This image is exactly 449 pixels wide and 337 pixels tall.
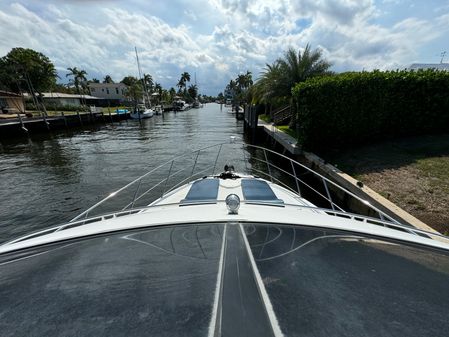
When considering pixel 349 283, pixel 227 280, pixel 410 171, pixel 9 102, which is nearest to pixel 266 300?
pixel 227 280

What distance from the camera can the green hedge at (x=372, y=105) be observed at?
31.5 feet

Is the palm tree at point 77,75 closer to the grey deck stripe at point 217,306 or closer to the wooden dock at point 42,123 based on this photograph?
the wooden dock at point 42,123

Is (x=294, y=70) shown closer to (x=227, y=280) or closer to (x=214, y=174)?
(x=214, y=174)

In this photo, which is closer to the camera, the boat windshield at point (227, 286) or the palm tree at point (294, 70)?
the boat windshield at point (227, 286)

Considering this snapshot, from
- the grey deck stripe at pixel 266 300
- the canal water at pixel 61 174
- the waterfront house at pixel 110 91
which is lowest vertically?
the canal water at pixel 61 174

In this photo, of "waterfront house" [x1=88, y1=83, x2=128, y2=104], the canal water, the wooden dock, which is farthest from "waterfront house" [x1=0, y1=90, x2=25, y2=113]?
"waterfront house" [x1=88, y1=83, x2=128, y2=104]

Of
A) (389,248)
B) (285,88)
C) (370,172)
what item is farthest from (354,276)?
(285,88)

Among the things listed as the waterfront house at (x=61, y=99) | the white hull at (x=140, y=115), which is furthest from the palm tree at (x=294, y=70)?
the waterfront house at (x=61, y=99)

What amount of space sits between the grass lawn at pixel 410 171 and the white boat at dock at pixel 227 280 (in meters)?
4.29

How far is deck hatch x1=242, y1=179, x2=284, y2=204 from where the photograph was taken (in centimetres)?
392

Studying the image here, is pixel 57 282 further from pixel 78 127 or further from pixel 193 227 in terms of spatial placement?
pixel 78 127

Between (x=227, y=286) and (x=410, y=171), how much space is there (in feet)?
26.5

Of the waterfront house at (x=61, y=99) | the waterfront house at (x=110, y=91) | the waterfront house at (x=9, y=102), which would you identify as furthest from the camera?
the waterfront house at (x=110, y=91)

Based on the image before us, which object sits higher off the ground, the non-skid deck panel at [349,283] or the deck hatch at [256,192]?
the non-skid deck panel at [349,283]
